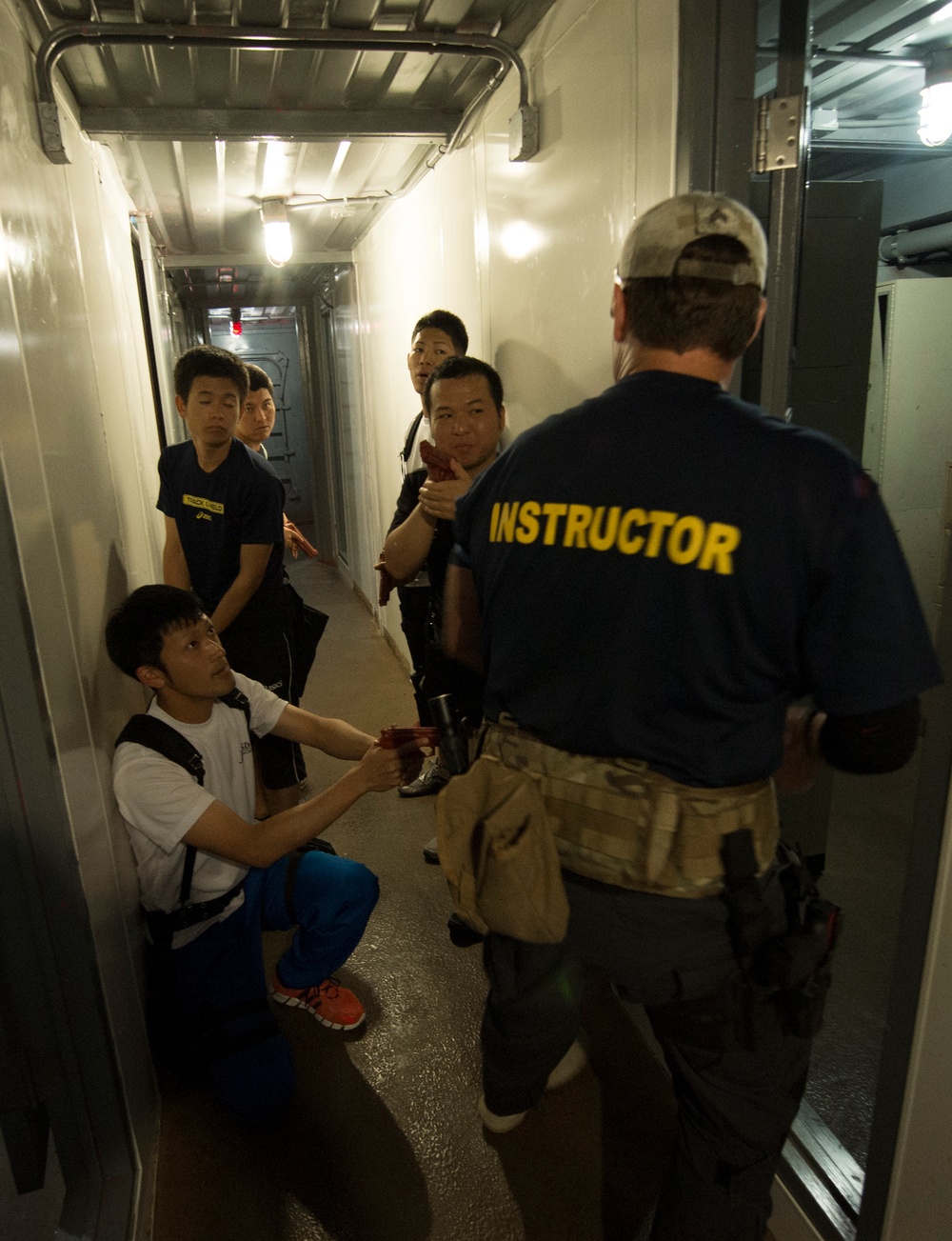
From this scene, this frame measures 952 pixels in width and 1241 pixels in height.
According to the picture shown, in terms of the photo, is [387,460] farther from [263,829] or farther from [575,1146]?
[575,1146]

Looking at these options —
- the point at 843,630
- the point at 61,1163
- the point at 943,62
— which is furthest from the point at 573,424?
the point at 943,62

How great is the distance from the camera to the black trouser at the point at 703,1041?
1.07 m

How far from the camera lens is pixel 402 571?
2270 millimetres

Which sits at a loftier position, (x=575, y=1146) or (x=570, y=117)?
(x=570, y=117)

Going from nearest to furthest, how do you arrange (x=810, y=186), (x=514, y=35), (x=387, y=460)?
(x=810, y=186) → (x=514, y=35) → (x=387, y=460)

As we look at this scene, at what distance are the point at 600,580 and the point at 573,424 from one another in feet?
0.75

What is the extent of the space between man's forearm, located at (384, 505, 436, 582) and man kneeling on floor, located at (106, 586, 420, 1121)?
538 mm

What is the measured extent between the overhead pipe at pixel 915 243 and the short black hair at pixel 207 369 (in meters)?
3.51

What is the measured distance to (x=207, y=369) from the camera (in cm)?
260

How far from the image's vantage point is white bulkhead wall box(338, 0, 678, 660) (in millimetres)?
1549

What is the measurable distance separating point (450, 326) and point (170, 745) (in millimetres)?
1666

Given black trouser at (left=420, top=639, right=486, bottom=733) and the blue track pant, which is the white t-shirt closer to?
the blue track pant

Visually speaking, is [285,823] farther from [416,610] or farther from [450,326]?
[450,326]

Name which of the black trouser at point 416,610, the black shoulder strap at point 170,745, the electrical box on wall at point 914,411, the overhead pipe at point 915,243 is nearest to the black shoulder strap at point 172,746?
the black shoulder strap at point 170,745
